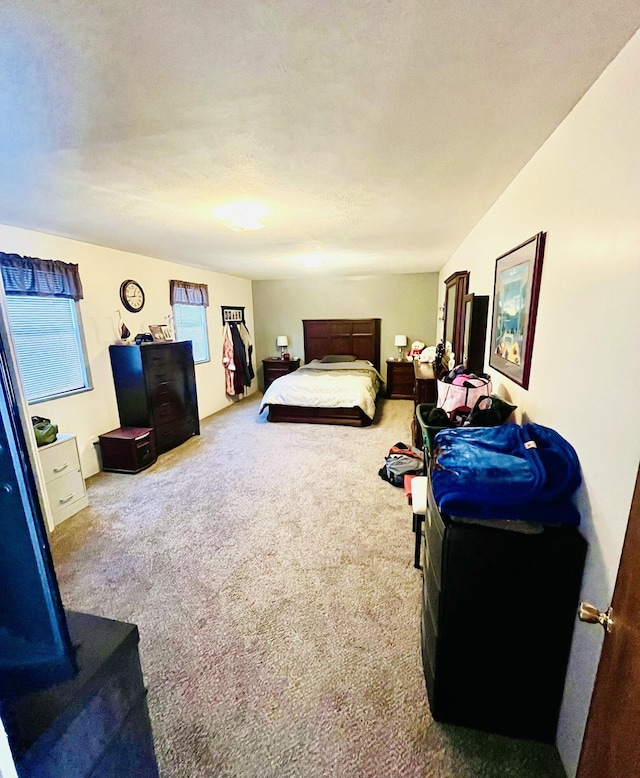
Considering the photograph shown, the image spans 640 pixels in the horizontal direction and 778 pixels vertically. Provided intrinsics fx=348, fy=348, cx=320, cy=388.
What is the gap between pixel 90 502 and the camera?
3004mm

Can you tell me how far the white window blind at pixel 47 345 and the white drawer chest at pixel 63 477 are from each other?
0.50m

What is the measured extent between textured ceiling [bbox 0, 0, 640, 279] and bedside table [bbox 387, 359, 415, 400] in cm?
390

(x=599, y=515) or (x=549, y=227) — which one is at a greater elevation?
(x=549, y=227)

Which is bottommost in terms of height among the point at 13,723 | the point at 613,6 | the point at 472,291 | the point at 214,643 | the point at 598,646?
the point at 214,643

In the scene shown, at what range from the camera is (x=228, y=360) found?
605 centimetres

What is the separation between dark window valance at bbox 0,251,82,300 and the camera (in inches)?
107

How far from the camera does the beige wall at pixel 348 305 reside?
6316 millimetres

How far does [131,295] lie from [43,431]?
1.94m

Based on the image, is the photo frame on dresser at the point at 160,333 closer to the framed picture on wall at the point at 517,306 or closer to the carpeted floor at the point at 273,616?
the carpeted floor at the point at 273,616

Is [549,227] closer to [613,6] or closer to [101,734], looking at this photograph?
[613,6]

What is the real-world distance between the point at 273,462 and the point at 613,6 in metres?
3.60

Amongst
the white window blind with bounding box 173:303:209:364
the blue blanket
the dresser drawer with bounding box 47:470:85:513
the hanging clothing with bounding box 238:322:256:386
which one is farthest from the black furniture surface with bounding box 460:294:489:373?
the hanging clothing with bounding box 238:322:256:386

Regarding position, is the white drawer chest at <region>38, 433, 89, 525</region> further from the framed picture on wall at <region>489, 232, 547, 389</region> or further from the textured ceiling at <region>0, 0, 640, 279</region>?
the framed picture on wall at <region>489, 232, 547, 389</region>

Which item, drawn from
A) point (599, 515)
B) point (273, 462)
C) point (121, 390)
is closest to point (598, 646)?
point (599, 515)
